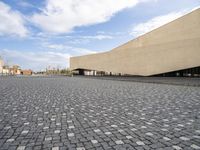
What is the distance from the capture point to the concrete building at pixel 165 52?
28.1m

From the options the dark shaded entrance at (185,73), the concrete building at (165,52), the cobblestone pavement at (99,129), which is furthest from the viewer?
the dark shaded entrance at (185,73)

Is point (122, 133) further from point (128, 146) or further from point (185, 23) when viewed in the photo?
point (185, 23)

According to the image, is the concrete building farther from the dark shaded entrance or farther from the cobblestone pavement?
the cobblestone pavement

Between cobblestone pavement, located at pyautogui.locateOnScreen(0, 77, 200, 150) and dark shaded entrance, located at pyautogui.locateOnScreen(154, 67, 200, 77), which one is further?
dark shaded entrance, located at pyautogui.locateOnScreen(154, 67, 200, 77)

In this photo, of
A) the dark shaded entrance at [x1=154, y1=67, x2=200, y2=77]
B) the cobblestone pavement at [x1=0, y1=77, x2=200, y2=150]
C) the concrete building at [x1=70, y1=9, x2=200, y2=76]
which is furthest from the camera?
the dark shaded entrance at [x1=154, y1=67, x2=200, y2=77]

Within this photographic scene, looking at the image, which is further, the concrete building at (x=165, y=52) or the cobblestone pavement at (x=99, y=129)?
the concrete building at (x=165, y=52)

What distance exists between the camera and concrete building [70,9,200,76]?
92.2 feet

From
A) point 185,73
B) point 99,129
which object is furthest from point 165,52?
point 99,129

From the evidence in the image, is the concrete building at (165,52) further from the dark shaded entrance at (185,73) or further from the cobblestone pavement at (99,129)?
the cobblestone pavement at (99,129)

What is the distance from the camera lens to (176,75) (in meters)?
32.5

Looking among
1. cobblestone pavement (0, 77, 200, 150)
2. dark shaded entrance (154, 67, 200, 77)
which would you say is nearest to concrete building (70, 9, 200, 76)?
dark shaded entrance (154, 67, 200, 77)

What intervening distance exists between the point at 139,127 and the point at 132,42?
3377 cm

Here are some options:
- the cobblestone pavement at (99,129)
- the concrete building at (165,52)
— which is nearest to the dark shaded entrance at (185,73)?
the concrete building at (165,52)

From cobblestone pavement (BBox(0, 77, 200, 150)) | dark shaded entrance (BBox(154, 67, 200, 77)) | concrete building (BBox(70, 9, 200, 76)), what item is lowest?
cobblestone pavement (BBox(0, 77, 200, 150))
